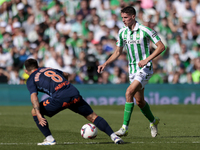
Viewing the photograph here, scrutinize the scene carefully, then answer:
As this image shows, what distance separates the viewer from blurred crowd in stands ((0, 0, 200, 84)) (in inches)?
615

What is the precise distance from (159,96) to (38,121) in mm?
10713

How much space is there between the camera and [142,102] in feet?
23.6

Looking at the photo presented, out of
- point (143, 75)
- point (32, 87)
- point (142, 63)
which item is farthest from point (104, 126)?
point (143, 75)

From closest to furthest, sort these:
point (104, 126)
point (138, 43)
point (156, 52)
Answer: point (104, 126), point (156, 52), point (138, 43)

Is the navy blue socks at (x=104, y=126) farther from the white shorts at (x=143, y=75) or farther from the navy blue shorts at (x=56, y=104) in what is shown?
the white shorts at (x=143, y=75)

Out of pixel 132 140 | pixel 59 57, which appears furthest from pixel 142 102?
pixel 59 57

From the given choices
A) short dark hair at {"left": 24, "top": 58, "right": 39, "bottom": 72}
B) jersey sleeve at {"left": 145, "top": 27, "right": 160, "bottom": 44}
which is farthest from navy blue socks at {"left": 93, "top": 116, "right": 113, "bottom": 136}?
jersey sleeve at {"left": 145, "top": 27, "right": 160, "bottom": 44}

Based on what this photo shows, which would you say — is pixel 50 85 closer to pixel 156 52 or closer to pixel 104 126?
pixel 104 126

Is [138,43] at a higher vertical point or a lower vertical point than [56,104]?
higher

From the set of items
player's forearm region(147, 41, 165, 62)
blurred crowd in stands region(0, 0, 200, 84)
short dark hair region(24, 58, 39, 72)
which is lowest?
blurred crowd in stands region(0, 0, 200, 84)

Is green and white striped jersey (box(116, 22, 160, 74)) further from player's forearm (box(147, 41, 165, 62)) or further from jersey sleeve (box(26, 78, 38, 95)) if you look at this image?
jersey sleeve (box(26, 78, 38, 95))

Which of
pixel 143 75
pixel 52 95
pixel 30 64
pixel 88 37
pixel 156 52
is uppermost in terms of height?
pixel 30 64

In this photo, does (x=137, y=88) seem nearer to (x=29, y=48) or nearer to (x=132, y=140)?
(x=132, y=140)

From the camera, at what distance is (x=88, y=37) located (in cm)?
1652
